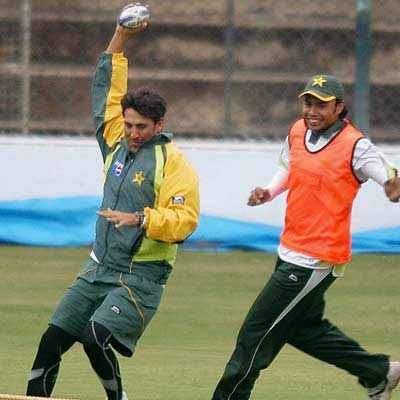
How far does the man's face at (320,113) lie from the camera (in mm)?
7934

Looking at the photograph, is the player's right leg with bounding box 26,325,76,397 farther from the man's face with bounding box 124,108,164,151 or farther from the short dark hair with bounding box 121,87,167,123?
the short dark hair with bounding box 121,87,167,123

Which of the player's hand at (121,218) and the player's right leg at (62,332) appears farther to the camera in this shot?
the player's right leg at (62,332)

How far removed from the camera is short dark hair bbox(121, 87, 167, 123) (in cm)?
767

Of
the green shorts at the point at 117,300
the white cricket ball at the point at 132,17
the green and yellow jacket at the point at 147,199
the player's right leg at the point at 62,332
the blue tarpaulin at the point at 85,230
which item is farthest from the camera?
the blue tarpaulin at the point at 85,230

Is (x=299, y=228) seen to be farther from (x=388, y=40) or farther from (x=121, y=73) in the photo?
(x=388, y=40)

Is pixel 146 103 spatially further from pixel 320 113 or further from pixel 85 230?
pixel 85 230

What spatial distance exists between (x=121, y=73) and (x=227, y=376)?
66.6 inches

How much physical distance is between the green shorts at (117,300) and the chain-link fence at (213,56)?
667 centimetres

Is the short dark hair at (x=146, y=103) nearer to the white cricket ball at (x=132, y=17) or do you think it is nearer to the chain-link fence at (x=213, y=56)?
the white cricket ball at (x=132, y=17)

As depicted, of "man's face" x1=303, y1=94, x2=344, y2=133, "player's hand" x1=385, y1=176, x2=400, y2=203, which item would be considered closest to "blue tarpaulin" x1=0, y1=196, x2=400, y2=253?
"man's face" x1=303, y1=94, x2=344, y2=133

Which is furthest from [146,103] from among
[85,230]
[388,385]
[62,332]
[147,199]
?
[85,230]

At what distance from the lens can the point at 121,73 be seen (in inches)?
323

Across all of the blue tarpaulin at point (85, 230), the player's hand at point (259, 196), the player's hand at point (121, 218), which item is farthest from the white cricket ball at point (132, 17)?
the blue tarpaulin at point (85, 230)

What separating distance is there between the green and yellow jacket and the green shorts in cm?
6
